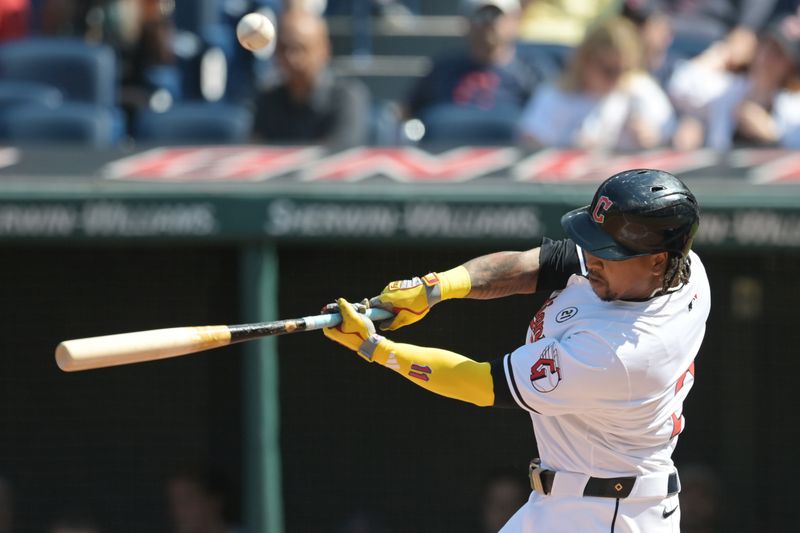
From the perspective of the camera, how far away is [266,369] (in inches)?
203

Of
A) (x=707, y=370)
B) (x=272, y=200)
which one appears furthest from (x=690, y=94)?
(x=272, y=200)

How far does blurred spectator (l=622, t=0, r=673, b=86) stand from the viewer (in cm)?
662

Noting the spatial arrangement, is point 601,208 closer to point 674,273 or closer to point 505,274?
point 674,273

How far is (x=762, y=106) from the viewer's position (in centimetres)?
587

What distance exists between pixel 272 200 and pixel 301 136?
1.05 meters

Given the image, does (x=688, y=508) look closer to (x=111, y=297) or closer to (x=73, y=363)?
(x=111, y=297)

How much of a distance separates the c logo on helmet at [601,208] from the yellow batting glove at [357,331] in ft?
2.03

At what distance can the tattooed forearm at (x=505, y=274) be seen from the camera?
3.61 meters

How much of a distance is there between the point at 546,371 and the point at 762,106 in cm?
313

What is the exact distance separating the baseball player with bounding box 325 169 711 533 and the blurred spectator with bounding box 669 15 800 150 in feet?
7.95

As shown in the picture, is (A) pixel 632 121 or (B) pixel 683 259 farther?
(A) pixel 632 121

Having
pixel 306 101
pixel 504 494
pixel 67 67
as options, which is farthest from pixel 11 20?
pixel 504 494

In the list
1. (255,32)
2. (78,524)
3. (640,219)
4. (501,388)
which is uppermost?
(255,32)

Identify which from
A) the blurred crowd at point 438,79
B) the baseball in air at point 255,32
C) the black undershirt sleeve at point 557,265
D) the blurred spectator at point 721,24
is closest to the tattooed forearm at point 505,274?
the black undershirt sleeve at point 557,265
